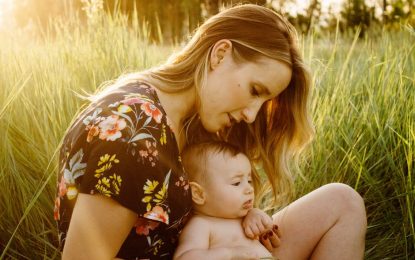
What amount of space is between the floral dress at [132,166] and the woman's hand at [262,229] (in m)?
0.33

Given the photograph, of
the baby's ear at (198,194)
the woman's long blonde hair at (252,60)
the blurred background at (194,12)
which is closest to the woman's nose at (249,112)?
the woman's long blonde hair at (252,60)

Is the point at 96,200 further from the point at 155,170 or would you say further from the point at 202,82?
the point at 202,82

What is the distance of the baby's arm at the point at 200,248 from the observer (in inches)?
69.2

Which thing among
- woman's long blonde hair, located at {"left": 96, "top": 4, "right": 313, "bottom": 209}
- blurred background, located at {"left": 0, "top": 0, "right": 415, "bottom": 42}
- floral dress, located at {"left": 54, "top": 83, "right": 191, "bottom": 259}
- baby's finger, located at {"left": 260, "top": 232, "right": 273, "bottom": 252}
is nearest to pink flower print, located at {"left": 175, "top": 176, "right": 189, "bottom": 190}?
floral dress, located at {"left": 54, "top": 83, "right": 191, "bottom": 259}

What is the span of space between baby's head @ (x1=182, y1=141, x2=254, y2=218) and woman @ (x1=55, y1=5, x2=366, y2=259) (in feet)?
0.25

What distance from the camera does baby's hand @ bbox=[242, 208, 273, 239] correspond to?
76.9 inches

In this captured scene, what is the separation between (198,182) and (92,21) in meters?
1.83

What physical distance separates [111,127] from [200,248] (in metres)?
0.53

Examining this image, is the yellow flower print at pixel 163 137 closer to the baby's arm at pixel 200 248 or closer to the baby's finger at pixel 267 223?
the baby's arm at pixel 200 248

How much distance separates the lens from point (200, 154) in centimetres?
200

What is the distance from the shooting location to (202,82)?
6.10 ft

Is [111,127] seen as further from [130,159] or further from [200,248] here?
[200,248]

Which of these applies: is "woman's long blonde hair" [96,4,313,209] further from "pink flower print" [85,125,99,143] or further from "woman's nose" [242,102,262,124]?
"pink flower print" [85,125,99,143]

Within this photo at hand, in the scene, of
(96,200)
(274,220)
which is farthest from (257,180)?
(96,200)
